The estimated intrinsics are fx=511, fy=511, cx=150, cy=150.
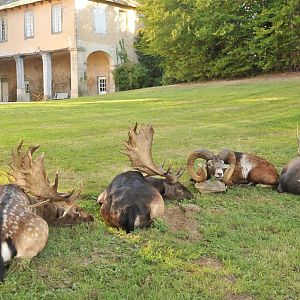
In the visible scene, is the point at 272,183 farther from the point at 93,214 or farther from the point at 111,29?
the point at 111,29

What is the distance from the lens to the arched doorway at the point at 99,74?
33.9 m

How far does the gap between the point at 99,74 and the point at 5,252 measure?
31.2 metres

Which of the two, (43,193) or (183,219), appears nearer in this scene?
(43,193)

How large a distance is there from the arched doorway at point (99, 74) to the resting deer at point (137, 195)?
27.9 metres

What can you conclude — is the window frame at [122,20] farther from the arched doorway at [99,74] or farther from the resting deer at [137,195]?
the resting deer at [137,195]

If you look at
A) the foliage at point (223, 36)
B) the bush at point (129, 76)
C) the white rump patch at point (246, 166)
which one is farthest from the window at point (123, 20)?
the white rump patch at point (246, 166)

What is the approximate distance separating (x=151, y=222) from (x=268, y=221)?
1250 mm

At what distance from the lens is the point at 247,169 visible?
6.88 m

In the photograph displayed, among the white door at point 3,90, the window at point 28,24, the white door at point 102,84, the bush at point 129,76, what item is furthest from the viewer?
the white door at point 3,90

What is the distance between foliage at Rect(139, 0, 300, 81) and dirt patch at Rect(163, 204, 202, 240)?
69.2ft

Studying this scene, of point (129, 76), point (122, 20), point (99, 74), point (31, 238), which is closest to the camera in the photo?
point (31, 238)

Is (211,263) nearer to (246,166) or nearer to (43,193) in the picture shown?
(43,193)

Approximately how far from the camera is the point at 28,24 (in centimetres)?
3428

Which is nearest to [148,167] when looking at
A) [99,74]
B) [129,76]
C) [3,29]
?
[129,76]
